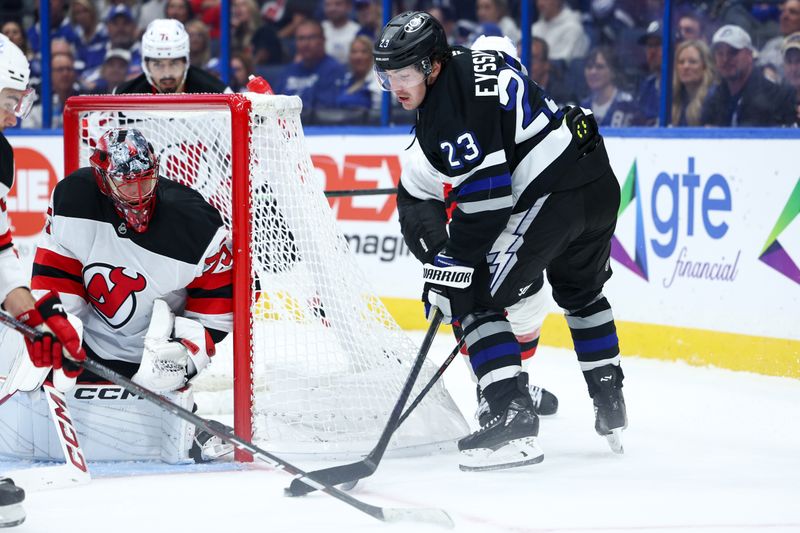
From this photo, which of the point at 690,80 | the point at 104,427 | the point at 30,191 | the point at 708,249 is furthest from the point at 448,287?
the point at 30,191

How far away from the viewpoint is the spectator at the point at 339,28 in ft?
19.8

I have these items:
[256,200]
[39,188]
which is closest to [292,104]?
[256,200]

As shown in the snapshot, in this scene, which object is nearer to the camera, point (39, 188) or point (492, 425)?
point (492, 425)

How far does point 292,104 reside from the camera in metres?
3.09

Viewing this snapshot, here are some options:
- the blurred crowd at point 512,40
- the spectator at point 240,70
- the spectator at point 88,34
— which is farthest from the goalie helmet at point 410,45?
Result: the spectator at point 88,34

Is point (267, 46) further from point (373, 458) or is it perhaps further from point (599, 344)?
point (373, 458)

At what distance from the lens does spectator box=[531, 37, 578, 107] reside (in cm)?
511

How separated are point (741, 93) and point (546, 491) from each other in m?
2.27

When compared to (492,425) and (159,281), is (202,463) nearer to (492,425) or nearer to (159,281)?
(159,281)

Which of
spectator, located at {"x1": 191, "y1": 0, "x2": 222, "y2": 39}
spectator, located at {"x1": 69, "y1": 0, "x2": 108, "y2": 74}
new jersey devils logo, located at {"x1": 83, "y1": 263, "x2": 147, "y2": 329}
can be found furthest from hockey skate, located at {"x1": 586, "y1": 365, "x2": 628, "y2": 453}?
spectator, located at {"x1": 69, "y1": 0, "x2": 108, "y2": 74}

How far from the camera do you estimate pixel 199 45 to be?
6.43 meters

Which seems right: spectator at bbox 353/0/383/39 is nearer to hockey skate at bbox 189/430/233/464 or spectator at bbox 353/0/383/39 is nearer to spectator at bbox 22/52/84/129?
spectator at bbox 22/52/84/129

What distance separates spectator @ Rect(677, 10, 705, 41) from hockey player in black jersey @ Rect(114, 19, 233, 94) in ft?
5.69

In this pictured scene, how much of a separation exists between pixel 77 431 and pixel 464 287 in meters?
1.00
